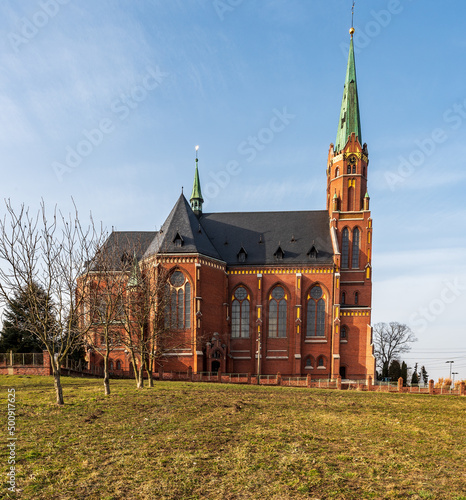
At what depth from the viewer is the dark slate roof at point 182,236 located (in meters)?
49.9

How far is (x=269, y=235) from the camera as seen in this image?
57281mm

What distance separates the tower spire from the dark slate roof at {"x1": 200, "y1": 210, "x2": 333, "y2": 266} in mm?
10136

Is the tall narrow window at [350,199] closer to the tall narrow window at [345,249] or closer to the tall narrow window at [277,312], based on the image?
the tall narrow window at [345,249]

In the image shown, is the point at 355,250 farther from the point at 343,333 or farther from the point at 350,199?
the point at 343,333

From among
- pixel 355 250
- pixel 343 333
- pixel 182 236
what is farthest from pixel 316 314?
pixel 182 236

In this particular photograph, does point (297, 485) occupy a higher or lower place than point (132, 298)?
lower

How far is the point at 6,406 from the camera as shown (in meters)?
20.0

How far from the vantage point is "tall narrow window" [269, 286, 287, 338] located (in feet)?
176

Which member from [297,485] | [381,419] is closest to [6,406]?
[297,485]

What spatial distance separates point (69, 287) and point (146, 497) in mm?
16387

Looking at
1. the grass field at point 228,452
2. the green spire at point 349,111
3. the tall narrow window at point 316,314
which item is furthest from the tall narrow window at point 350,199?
the grass field at point 228,452

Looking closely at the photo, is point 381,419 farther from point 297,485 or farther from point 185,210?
point 185,210

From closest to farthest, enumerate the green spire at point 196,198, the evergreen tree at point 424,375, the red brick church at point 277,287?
the red brick church at point 277,287 → the green spire at point 196,198 → the evergreen tree at point 424,375

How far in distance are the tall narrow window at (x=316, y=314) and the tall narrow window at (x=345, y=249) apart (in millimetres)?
4896
